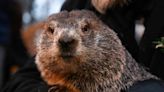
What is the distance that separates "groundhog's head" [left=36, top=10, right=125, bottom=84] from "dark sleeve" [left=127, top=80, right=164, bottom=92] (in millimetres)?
94

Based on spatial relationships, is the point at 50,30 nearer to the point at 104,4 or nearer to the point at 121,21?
the point at 104,4

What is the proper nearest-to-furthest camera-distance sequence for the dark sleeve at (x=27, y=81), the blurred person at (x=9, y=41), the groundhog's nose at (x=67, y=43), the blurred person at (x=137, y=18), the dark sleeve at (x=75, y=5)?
the groundhog's nose at (x=67, y=43)
the blurred person at (x=137, y=18)
the dark sleeve at (x=27, y=81)
the dark sleeve at (x=75, y=5)
the blurred person at (x=9, y=41)

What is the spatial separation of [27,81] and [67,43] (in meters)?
0.96

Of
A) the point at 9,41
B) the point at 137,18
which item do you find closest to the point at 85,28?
the point at 137,18

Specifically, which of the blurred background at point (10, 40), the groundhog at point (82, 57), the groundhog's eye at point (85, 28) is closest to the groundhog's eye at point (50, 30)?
the groundhog at point (82, 57)

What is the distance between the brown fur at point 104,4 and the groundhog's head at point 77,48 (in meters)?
0.42

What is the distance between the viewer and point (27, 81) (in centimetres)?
340

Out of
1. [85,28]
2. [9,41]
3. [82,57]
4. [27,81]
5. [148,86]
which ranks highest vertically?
[85,28]

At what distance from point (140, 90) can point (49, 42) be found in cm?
43

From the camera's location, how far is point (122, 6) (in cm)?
328

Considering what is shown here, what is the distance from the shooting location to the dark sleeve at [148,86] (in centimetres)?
272

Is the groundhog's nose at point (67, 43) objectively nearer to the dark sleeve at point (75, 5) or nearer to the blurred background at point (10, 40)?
the dark sleeve at point (75, 5)

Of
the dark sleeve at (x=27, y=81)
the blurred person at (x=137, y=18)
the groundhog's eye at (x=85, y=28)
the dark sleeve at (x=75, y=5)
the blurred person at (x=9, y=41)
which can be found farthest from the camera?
the blurred person at (x=9, y=41)

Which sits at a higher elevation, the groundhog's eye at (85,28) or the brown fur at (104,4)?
Result: the brown fur at (104,4)
